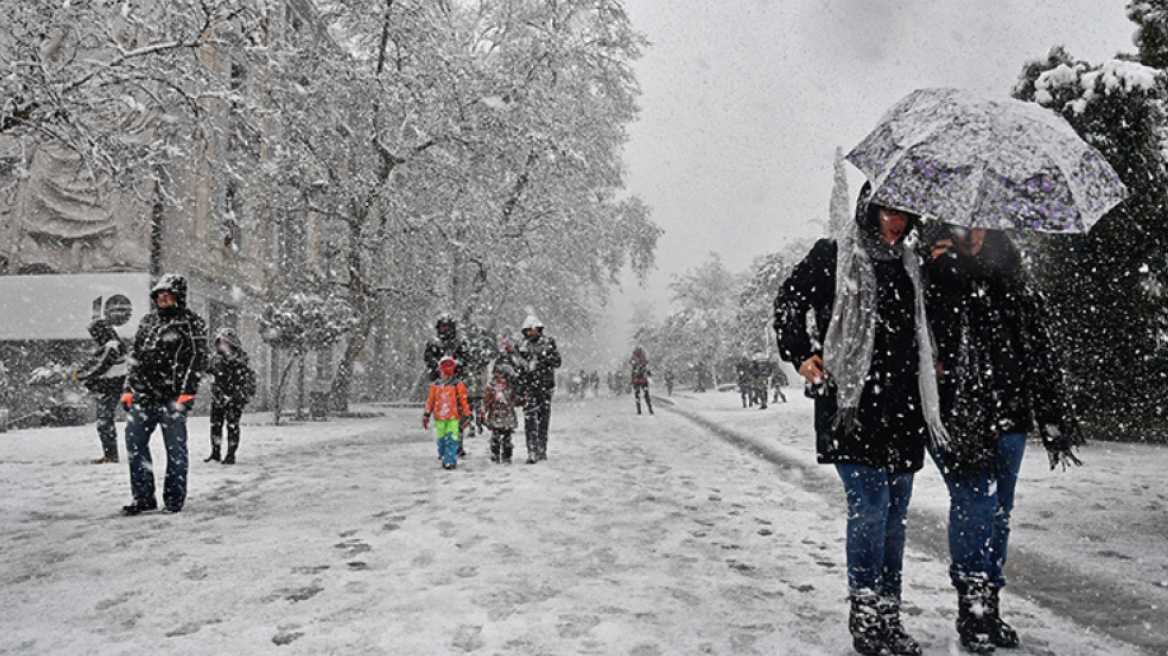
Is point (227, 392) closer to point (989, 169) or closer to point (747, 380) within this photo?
point (989, 169)

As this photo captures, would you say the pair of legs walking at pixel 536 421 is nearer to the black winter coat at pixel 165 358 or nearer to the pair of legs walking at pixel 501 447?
the pair of legs walking at pixel 501 447

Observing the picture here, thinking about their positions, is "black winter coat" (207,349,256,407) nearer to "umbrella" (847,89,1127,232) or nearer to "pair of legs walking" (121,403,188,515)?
"pair of legs walking" (121,403,188,515)

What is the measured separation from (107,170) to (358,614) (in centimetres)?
637

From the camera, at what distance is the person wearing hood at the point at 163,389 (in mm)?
5781

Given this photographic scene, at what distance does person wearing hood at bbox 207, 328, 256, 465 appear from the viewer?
31.6 ft

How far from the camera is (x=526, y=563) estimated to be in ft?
14.1

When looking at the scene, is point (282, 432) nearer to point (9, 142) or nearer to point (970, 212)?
point (9, 142)

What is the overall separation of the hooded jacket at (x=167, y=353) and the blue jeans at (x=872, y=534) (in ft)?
16.5

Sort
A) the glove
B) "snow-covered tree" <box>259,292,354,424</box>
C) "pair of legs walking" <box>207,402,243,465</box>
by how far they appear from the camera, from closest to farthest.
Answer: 1. the glove
2. "pair of legs walking" <box>207,402,243,465</box>
3. "snow-covered tree" <box>259,292,354,424</box>

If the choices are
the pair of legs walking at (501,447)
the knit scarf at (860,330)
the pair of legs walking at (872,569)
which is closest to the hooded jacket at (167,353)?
the pair of legs walking at (501,447)

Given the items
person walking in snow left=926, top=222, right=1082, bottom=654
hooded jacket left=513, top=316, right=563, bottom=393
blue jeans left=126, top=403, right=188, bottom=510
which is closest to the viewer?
person walking in snow left=926, top=222, right=1082, bottom=654

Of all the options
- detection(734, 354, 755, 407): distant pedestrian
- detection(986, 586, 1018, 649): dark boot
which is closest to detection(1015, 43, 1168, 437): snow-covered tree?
detection(986, 586, 1018, 649): dark boot

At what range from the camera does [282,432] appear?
1451 centimetres

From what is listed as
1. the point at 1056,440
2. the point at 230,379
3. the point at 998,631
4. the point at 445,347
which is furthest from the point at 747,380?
the point at 998,631
